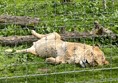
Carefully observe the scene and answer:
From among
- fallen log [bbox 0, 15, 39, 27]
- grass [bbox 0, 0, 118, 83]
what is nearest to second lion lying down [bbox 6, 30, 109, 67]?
grass [bbox 0, 0, 118, 83]

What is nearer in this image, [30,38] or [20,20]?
[30,38]

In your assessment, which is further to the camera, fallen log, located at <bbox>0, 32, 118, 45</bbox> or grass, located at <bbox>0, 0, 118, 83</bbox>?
fallen log, located at <bbox>0, 32, 118, 45</bbox>

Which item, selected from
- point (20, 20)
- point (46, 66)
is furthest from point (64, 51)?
point (20, 20)

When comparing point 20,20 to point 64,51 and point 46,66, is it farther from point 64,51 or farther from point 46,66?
point 46,66

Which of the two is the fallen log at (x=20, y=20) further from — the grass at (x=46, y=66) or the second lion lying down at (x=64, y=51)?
the second lion lying down at (x=64, y=51)

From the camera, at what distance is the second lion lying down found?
6.28 m

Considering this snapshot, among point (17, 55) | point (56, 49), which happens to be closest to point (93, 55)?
point (56, 49)

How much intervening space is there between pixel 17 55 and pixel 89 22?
224 cm

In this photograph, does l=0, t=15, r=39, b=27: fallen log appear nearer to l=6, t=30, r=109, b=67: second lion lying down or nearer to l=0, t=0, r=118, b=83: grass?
l=0, t=0, r=118, b=83: grass

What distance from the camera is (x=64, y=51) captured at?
6.84m

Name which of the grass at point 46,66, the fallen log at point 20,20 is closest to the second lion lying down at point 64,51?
the grass at point 46,66

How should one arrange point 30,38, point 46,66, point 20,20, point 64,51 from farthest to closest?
point 20,20
point 30,38
point 64,51
point 46,66

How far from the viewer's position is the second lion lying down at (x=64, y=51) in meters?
6.28

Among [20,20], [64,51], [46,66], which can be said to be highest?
[20,20]
